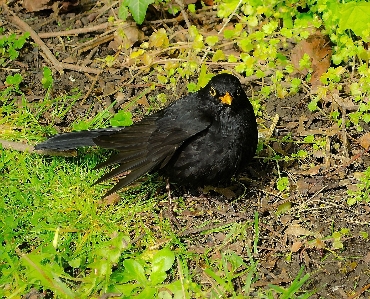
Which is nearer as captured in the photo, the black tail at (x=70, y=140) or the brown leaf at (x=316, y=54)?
the black tail at (x=70, y=140)

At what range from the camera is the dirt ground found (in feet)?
13.1

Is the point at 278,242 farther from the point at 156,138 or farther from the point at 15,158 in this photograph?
the point at 15,158

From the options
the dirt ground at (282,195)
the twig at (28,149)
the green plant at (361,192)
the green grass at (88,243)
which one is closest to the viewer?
the green grass at (88,243)

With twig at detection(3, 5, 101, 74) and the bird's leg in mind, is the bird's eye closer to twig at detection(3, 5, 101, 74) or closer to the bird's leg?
the bird's leg

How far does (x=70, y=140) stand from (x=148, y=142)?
652 millimetres

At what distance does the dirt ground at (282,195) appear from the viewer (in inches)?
157

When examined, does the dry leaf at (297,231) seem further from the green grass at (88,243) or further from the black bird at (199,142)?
the black bird at (199,142)

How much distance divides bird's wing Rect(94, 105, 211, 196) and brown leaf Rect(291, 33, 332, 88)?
1472 millimetres

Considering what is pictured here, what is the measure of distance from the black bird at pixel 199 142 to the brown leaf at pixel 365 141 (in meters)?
1.02

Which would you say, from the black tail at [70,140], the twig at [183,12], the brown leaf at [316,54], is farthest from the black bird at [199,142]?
the twig at [183,12]

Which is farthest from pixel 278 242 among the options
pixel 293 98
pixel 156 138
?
pixel 293 98

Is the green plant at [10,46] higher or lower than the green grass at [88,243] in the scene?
higher

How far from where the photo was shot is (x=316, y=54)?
17.1 ft

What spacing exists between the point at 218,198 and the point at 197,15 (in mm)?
2174
